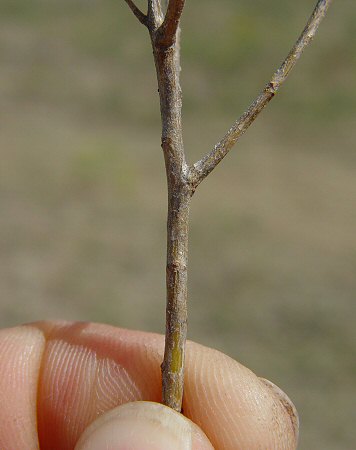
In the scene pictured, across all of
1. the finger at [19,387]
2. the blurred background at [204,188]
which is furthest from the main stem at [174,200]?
the blurred background at [204,188]

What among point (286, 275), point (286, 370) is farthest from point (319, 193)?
point (286, 370)

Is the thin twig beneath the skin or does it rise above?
above

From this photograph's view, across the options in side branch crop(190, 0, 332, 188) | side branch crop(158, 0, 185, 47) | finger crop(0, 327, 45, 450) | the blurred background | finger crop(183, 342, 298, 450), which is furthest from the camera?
the blurred background

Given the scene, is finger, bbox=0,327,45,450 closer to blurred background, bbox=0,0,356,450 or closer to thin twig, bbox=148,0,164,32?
thin twig, bbox=148,0,164,32

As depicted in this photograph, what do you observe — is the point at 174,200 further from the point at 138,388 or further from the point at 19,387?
the point at 19,387

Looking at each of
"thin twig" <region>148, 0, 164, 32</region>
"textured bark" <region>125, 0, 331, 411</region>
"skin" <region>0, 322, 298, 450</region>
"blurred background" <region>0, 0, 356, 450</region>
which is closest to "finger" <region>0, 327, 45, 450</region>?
"skin" <region>0, 322, 298, 450</region>

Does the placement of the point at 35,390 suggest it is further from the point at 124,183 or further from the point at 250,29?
the point at 250,29

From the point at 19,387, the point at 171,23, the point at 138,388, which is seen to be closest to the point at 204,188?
the point at 19,387

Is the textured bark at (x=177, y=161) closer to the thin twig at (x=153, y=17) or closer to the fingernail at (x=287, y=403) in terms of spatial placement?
the thin twig at (x=153, y=17)
